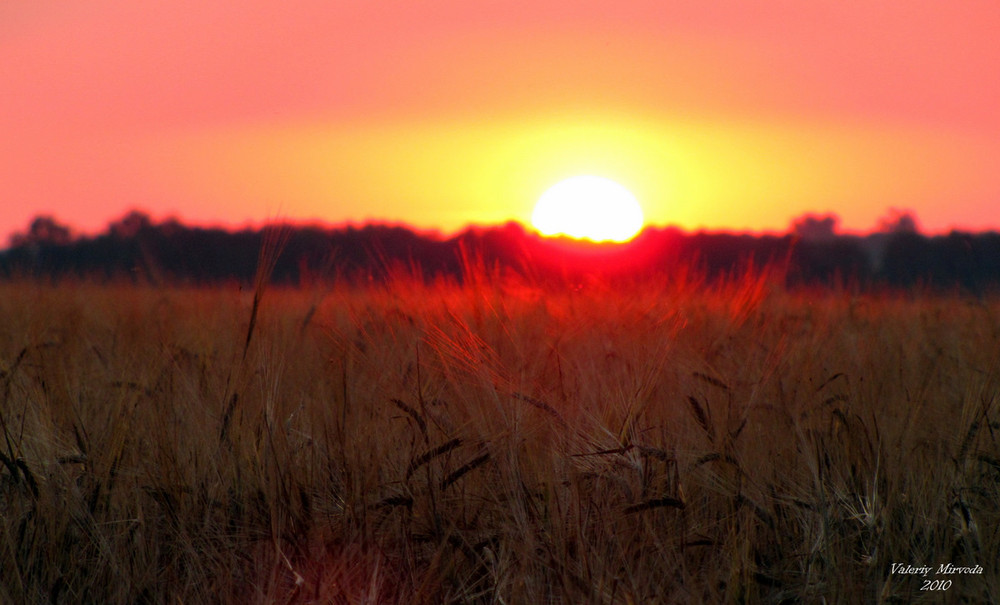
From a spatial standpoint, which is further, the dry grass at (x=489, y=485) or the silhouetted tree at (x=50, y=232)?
the silhouetted tree at (x=50, y=232)

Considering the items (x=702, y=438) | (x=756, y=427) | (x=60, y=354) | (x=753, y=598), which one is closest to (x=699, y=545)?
(x=753, y=598)

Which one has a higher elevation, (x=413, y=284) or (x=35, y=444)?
(x=413, y=284)

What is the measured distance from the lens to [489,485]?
1.93 metres

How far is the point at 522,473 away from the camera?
1896mm

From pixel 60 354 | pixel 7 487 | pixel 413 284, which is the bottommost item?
pixel 7 487

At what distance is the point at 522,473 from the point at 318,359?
4.07ft

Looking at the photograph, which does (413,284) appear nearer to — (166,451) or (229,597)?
(166,451)

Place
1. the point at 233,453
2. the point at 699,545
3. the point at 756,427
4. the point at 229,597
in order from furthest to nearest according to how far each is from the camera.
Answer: the point at 756,427
the point at 233,453
the point at 699,545
the point at 229,597

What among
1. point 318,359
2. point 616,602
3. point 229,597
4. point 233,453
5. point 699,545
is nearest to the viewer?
point 616,602

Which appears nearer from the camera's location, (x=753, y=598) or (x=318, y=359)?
(x=753, y=598)

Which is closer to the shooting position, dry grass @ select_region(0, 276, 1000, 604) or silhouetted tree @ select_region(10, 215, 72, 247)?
dry grass @ select_region(0, 276, 1000, 604)

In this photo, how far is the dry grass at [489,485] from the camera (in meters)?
1.67

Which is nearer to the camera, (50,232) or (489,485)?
(489,485)

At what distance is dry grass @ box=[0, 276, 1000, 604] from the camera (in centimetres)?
167
